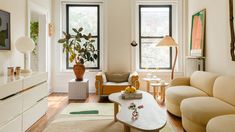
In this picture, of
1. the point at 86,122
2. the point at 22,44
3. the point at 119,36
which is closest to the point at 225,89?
the point at 86,122

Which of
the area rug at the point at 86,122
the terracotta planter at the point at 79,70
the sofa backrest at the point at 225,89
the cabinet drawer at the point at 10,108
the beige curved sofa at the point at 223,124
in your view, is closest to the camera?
the beige curved sofa at the point at 223,124

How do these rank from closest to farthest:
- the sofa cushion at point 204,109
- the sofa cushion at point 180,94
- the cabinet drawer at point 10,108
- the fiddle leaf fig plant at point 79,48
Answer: the cabinet drawer at point 10,108, the sofa cushion at point 204,109, the sofa cushion at point 180,94, the fiddle leaf fig plant at point 79,48

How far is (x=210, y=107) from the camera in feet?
9.66

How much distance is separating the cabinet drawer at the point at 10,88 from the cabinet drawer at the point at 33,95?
0.78ft

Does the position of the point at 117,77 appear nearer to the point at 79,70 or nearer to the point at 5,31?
the point at 79,70

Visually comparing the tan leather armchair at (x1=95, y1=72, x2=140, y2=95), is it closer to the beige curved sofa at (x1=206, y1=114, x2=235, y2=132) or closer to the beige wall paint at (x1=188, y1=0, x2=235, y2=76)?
the beige wall paint at (x1=188, y1=0, x2=235, y2=76)

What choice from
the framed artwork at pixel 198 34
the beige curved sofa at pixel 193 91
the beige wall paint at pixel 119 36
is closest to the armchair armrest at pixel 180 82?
the beige curved sofa at pixel 193 91

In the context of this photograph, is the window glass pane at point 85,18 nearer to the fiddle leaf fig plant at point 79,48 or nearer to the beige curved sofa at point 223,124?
the fiddle leaf fig plant at point 79,48

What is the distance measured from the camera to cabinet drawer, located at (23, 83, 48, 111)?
3371 mm

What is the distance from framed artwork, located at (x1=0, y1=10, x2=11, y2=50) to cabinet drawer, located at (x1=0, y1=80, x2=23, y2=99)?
0.95 m

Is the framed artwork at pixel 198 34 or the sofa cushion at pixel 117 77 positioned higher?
the framed artwork at pixel 198 34

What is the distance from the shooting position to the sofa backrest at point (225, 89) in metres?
3.15

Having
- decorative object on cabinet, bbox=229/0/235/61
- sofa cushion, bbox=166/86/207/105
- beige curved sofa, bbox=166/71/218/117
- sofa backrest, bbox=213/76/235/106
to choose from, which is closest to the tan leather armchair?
beige curved sofa, bbox=166/71/218/117

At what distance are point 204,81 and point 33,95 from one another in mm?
2957
